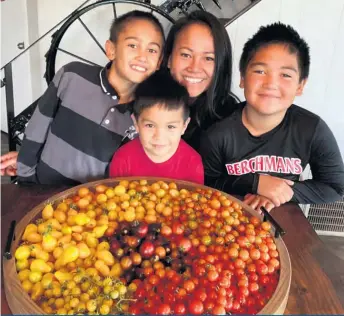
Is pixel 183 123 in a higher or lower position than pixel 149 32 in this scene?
lower

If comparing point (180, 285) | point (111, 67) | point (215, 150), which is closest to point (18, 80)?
point (111, 67)

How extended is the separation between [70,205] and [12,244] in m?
0.19

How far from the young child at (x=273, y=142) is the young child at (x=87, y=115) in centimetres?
32

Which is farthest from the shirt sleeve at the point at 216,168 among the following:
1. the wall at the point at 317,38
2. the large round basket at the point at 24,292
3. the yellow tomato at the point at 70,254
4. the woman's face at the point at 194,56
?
Answer: the wall at the point at 317,38

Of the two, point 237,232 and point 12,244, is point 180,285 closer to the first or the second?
point 237,232

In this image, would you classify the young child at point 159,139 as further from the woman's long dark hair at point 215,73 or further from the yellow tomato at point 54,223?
the yellow tomato at point 54,223

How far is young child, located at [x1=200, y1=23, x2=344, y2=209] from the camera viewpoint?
4.21ft

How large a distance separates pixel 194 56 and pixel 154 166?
0.43 m

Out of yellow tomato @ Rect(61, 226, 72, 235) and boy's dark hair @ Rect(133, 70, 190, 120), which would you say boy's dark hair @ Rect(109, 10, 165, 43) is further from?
yellow tomato @ Rect(61, 226, 72, 235)

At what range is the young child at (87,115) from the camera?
133cm

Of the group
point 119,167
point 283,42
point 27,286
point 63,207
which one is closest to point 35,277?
point 27,286

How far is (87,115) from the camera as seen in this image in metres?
1.34

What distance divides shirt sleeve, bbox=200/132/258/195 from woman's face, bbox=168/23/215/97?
211 mm

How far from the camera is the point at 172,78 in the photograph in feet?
4.35
